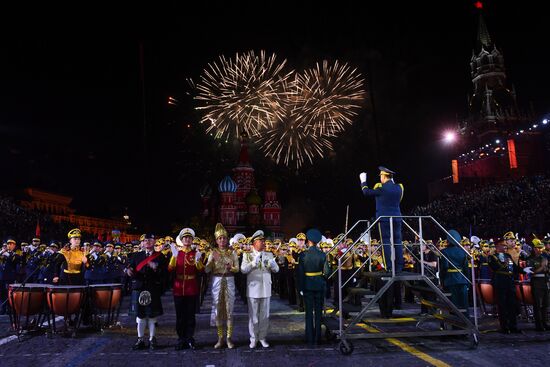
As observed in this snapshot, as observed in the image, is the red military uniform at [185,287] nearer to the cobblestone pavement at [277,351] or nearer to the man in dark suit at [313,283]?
the cobblestone pavement at [277,351]

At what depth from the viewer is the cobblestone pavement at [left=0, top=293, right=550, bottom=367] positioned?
23.0 ft

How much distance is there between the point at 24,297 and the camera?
9.41 meters

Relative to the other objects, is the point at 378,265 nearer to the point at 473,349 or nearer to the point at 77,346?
the point at 473,349

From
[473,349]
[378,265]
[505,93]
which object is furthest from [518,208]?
[505,93]

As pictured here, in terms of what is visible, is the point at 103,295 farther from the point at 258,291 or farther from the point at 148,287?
the point at 258,291

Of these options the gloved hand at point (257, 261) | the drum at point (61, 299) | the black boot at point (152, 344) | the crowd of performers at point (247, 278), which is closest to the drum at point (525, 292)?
the crowd of performers at point (247, 278)

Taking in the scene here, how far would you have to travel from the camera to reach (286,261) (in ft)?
54.5

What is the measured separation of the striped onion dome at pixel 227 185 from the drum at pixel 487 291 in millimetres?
70897

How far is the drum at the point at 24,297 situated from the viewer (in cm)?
940

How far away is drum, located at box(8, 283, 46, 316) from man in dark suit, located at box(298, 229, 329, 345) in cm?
571

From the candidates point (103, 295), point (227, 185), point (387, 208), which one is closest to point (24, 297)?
point (103, 295)

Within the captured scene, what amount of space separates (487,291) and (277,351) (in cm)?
614

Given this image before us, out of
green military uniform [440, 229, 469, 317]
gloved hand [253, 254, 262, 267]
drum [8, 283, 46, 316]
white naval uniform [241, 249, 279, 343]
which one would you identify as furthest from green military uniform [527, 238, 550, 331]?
drum [8, 283, 46, 316]

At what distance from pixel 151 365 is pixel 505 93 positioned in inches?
3732
